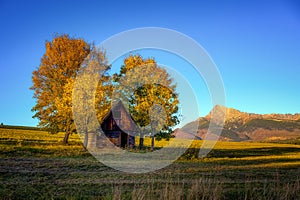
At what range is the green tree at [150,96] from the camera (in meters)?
38.3

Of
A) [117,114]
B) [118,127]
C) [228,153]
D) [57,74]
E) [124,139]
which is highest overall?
[57,74]

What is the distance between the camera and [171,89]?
39375 millimetres

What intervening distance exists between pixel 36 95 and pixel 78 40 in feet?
37.0

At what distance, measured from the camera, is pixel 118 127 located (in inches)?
1737

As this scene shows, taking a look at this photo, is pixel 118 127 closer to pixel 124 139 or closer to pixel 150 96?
pixel 124 139

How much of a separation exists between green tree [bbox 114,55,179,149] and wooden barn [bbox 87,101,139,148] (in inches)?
107

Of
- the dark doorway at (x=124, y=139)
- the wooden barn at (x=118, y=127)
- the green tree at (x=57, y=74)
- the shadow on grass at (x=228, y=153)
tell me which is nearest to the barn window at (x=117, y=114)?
the wooden barn at (x=118, y=127)

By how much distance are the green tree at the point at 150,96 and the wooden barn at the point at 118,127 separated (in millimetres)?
2714

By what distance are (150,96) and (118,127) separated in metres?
9.06

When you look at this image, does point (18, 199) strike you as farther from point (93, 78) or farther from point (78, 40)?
point (78, 40)

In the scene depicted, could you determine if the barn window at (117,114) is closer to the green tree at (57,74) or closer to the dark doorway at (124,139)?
the dark doorway at (124,139)

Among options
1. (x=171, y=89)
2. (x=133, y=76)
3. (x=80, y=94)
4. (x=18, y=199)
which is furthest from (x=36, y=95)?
(x=18, y=199)

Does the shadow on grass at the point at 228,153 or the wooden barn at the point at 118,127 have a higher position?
the wooden barn at the point at 118,127

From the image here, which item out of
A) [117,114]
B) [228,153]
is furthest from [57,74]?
[228,153]
